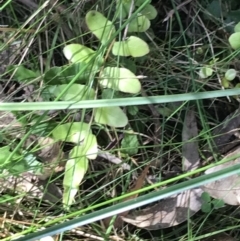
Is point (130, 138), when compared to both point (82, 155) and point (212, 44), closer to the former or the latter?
point (82, 155)

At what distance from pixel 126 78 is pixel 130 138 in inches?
6.4

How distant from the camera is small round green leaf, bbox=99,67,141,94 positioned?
32.8 inches

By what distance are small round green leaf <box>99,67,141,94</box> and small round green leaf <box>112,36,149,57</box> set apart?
32 millimetres

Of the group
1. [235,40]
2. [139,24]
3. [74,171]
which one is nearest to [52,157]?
[74,171]

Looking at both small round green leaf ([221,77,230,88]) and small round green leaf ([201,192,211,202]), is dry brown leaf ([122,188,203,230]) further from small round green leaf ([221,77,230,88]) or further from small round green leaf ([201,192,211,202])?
small round green leaf ([221,77,230,88])

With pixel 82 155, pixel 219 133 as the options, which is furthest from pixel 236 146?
pixel 82 155

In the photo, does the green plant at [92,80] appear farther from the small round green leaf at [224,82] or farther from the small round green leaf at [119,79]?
the small round green leaf at [224,82]

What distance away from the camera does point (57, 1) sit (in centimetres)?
92

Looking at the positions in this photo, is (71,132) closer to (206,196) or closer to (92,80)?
(92,80)

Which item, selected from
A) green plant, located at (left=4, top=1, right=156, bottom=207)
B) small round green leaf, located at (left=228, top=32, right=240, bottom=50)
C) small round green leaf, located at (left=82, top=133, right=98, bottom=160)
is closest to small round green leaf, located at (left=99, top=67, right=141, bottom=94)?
green plant, located at (left=4, top=1, right=156, bottom=207)

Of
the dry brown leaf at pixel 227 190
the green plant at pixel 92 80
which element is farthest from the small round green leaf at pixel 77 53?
the dry brown leaf at pixel 227 190

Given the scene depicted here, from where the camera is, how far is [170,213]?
0.99 meters

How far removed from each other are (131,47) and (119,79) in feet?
0.21

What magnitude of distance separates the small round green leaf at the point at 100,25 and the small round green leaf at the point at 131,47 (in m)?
0.02
